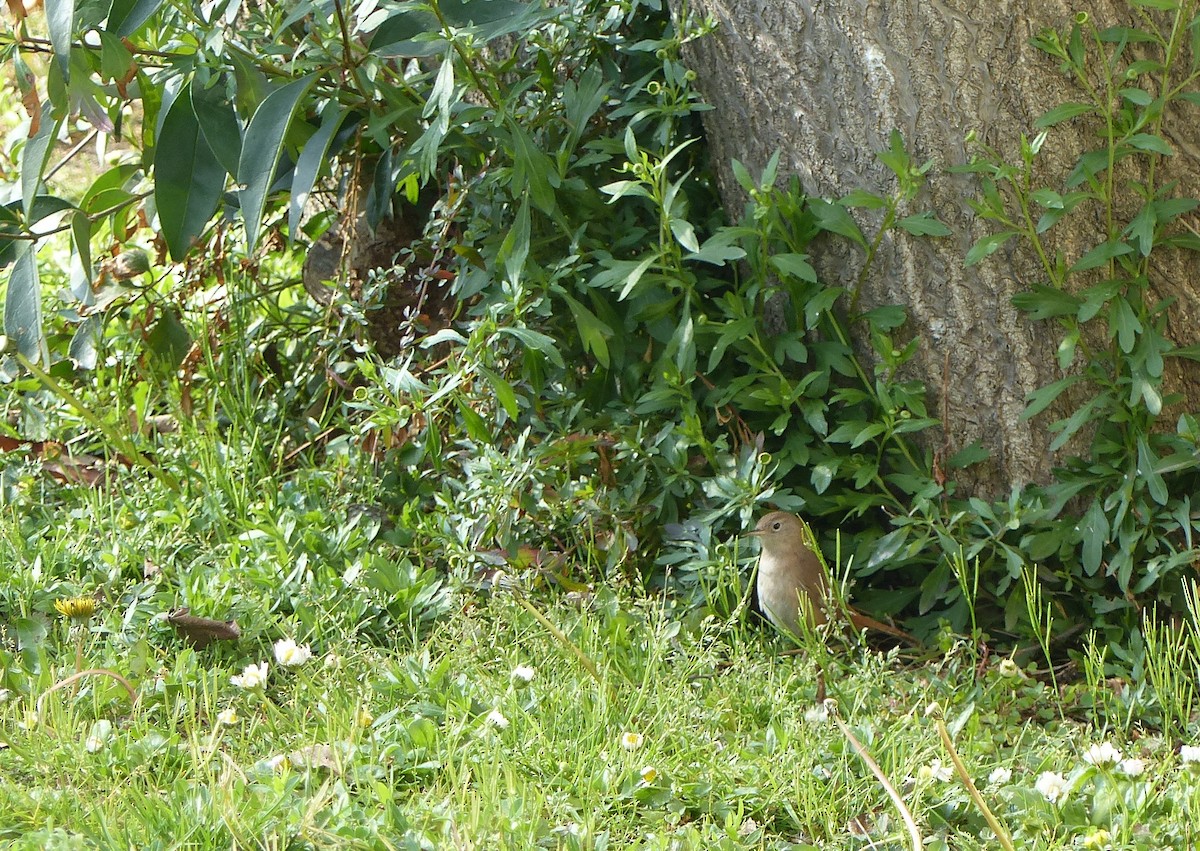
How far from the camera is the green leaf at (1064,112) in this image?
282cm

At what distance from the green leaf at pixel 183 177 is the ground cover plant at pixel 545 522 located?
0.01 metres

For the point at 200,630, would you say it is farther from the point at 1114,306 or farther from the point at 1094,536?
the point at 1114,306

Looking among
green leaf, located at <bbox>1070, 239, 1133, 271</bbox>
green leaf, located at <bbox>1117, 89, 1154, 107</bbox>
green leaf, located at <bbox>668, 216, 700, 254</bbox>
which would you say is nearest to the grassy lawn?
green leaf, located at <bbox>668, 216, 700, 254</bbox>

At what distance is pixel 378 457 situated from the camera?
376 centimetres

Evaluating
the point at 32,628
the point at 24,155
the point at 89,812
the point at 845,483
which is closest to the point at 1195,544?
the point at 845,483

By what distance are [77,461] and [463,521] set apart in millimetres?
1492

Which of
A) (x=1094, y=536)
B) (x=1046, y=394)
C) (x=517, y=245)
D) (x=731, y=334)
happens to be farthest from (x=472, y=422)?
(x=1094, y=536)

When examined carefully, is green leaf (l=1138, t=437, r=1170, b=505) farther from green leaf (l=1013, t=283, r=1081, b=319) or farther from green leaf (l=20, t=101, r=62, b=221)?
green leaf (l=20, t=101, r=62, b=221)

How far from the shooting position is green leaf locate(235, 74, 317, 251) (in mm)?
2836

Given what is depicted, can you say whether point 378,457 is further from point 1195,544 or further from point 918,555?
point 1195,544

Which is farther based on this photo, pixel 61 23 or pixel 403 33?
pixel 403 33

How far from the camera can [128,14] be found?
2.80 meters

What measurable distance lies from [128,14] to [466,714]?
5.70ft

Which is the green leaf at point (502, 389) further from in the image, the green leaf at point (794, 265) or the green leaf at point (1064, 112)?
the green leaf at point (1064, 112)
